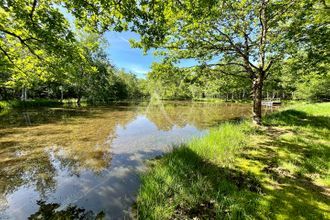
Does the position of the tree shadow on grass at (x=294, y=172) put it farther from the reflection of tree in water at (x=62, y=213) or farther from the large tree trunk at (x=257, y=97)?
the reflection of tree in water at (x=62, y=213)

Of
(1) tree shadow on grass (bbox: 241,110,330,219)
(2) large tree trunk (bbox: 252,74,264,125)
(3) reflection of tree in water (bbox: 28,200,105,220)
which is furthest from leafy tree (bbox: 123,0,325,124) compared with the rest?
(3) reflection of tree in water (bbox: 28,200,105,220)

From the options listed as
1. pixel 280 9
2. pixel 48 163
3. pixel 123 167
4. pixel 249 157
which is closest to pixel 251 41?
pixel 280 9

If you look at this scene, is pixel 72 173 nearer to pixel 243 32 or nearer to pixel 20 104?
pixel 243 32

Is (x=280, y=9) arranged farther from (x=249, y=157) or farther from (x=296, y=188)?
(x=296, y=188)

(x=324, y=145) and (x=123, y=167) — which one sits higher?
(x=324, y=145)

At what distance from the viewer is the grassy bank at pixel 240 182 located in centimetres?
340

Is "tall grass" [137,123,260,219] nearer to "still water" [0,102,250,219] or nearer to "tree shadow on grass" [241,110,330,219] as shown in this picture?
"tree shadow on grass" [241,110,330,219]

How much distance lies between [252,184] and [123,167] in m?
3.93

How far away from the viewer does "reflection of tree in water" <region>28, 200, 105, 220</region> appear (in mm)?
3828

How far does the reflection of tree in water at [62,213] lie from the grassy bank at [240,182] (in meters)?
1.01

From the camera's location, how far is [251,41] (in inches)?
414

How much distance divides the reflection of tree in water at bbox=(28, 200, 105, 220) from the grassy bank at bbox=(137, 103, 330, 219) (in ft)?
3.31

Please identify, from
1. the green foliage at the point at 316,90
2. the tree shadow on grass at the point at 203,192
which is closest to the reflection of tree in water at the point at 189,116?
the tree shadow on grass at the point at 203,192

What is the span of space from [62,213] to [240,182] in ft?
12.8
